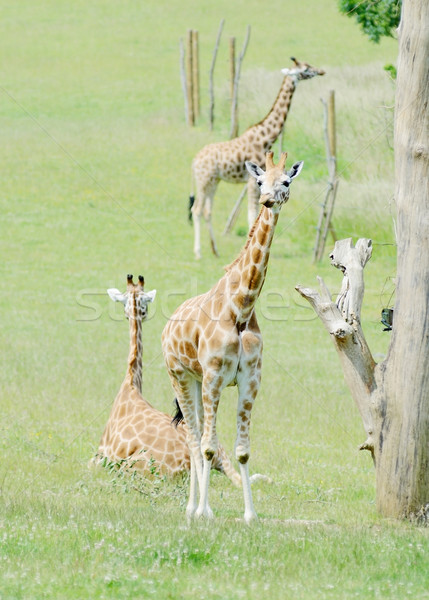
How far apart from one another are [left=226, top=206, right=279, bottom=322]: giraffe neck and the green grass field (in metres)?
1.41

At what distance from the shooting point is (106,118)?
107ft

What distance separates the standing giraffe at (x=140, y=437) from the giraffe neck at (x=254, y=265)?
1.77 metres

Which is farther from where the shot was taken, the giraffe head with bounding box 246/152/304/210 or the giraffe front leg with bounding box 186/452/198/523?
the giraffe front leg with bounding box 186/452/198/523

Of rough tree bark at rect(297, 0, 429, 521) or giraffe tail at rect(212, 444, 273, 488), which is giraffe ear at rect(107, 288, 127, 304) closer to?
giraffe tail at rect(212, 444, 273, 488)

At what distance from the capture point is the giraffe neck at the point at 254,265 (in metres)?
7.97

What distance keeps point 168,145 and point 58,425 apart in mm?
18542

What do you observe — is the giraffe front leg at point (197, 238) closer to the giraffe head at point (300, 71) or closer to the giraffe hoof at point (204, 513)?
the giraffe head at point (300, 71)

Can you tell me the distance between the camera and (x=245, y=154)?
68.1 ft

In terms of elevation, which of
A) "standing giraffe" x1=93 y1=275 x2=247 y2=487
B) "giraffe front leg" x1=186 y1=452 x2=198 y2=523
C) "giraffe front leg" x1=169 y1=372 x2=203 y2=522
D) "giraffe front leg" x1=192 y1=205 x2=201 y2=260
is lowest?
"giraffe front leg" x1=192 y1=205 x2=201 y2=260

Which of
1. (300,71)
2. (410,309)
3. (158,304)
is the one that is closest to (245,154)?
(300,71)

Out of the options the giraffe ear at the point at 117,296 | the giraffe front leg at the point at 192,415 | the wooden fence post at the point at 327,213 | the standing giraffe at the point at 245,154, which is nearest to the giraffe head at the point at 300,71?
the standing giraffe at the point at 245,154

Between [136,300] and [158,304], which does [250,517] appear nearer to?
[136,300]

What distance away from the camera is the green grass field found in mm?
6664

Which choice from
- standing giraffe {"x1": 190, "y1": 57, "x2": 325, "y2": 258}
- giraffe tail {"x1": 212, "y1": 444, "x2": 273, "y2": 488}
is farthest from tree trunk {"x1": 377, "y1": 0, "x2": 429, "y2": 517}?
standing giraffe {"x1": 190, "y1": 57, "x2": 325, "y2": 258}
